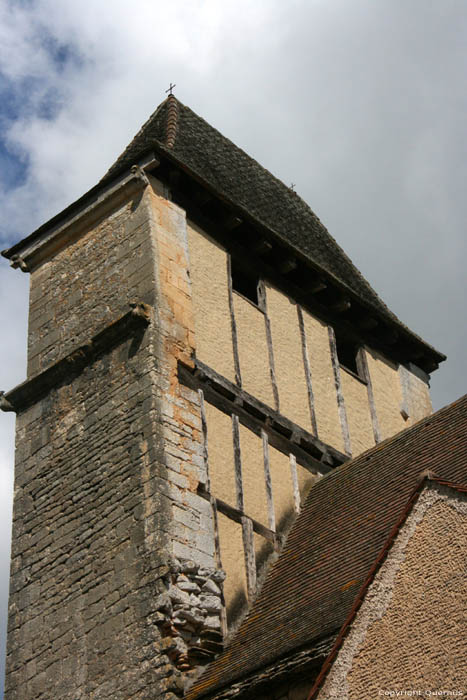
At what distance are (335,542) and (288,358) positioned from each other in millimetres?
2581

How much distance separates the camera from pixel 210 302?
32.3ft

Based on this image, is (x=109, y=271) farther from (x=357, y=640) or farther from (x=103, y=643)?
(x=357, y=640)

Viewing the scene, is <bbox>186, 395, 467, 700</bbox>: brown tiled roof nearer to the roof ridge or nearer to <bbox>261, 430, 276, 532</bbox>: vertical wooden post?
<bbox>261, 430, 276, 532</bbox>: vertical wooden post

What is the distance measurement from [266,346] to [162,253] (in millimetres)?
1429

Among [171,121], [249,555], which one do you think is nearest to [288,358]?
[249,555]

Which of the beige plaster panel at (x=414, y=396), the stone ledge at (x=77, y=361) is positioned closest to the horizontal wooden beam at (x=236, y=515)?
the stone ledge at (x=77, y=361)

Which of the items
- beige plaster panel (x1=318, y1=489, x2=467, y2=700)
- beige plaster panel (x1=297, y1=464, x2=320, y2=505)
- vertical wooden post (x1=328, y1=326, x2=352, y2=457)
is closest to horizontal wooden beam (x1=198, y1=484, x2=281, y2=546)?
beige plaster panel (x1=297, y1=464, x2=320, y2=505)

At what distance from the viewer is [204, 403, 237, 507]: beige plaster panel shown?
8781 millimetres

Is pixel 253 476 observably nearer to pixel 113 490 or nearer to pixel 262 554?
pixel 262 554

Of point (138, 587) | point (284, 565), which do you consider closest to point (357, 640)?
point (138, 587)

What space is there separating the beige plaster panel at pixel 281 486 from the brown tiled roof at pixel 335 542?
13 cm

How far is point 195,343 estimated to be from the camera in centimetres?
932

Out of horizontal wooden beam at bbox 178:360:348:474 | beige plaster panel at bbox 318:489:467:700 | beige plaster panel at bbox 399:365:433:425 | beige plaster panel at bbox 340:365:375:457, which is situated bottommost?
beige plaster panel at bbox 318:489:467:700

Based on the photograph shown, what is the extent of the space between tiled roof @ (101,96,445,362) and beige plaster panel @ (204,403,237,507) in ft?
7.42
